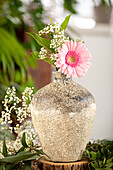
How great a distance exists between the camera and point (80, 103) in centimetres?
61

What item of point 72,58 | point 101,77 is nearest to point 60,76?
point 72,58

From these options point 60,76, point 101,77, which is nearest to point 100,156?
point 60,76

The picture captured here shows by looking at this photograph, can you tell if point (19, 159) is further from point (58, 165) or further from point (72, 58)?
point (72, 58)

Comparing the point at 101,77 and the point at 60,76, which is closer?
the point at 60,76

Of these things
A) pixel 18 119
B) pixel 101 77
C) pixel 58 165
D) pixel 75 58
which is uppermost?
pixel 101 77

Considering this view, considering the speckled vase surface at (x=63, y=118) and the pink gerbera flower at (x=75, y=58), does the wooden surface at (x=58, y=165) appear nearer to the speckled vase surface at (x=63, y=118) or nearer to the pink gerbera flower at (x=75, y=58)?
the speckled vase surface at (x=63, y=118)

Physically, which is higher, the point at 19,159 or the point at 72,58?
the point at 72,58

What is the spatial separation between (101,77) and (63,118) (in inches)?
104

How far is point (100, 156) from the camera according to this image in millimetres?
642

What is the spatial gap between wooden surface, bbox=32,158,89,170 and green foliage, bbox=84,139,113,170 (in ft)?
0.06

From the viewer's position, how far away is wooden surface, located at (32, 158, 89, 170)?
631mm

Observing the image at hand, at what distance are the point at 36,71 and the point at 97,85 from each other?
2.74 feet

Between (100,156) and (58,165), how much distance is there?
3.7 inches

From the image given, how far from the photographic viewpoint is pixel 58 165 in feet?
2.07
